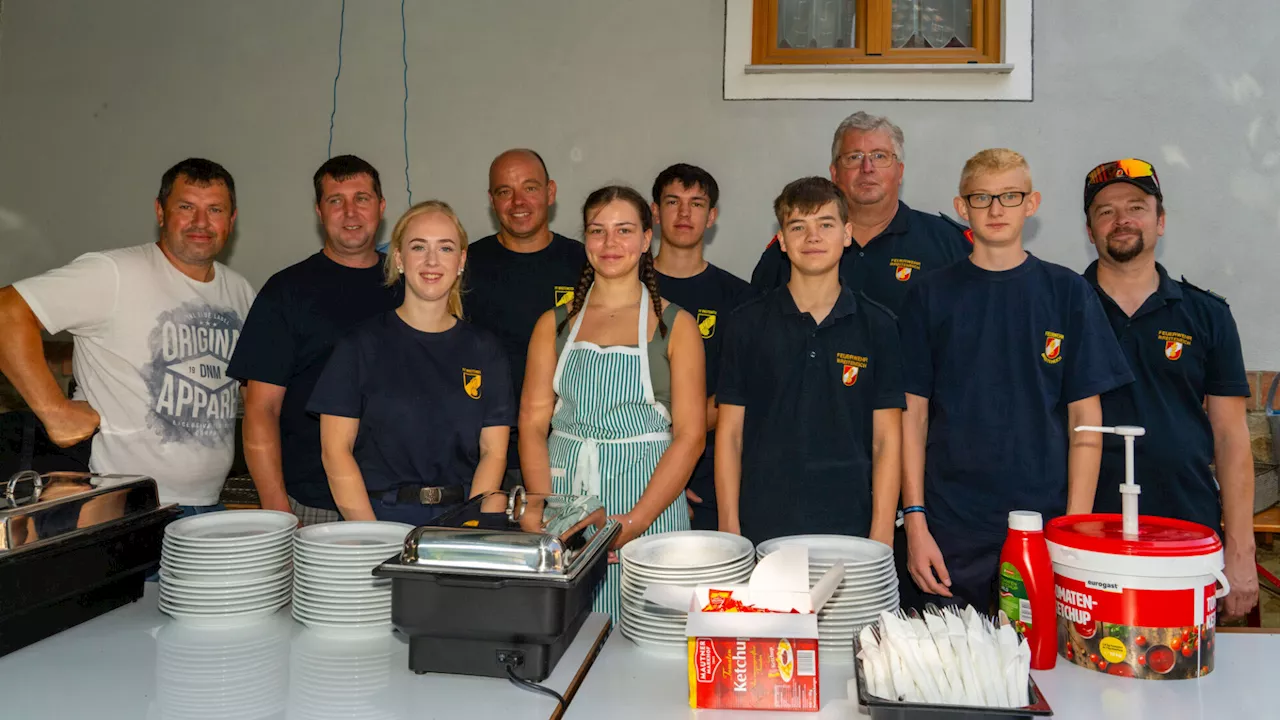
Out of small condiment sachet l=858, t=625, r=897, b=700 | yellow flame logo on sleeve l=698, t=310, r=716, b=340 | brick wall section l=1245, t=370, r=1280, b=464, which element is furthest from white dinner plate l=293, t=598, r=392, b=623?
brick wall section l=1245, t=370, r=1280, b=464

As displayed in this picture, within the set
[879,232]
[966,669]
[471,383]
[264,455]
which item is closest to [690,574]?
[966,669]

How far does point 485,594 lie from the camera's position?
1437 millimetres

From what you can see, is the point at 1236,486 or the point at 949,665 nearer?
→ the point at 949,665

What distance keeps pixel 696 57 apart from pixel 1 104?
3.38m

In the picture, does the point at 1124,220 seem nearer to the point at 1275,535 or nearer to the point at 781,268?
the point at 781,268

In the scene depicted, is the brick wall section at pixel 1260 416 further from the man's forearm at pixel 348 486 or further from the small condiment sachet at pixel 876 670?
the man's forearm at pixel 348 486

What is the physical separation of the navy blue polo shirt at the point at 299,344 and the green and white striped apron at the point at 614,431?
820 mm

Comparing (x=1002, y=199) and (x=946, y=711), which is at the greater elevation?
(x=1002, y=199)

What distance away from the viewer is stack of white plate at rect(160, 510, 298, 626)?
1.72 meters

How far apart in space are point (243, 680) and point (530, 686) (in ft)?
1.54

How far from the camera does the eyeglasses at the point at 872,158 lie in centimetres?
300

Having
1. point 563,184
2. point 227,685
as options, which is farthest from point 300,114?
Result: point 227,685

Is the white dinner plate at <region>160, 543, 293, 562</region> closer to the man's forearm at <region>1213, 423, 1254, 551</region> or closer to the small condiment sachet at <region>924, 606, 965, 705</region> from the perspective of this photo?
the small condiment sachet at <region>924, 606, 965, 705</region>

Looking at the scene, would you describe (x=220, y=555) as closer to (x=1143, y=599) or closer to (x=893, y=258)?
(x=1143, y=599)
